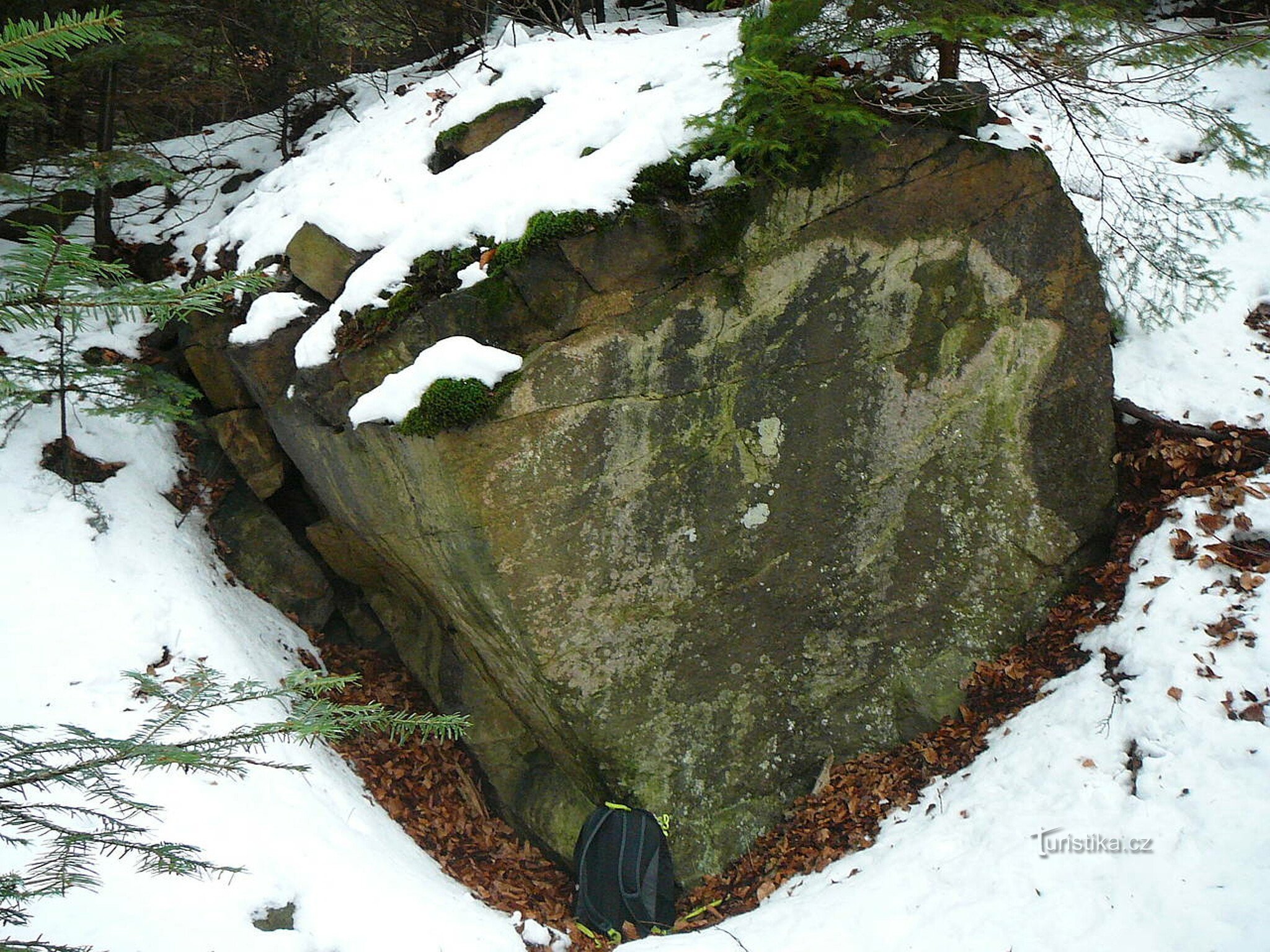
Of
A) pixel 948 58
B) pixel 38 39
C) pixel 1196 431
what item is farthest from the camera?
pixel 1196 431

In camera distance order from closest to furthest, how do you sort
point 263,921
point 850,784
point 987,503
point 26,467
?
point 263,921, point 850,784, point 987,503, point 26,467

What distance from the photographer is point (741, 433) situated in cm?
562

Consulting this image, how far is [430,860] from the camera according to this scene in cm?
553

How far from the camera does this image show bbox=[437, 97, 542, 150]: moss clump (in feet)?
22.5

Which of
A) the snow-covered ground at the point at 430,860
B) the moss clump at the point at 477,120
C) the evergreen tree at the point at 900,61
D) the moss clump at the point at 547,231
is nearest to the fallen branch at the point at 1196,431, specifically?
the snow-covered ground at the point at 430,860

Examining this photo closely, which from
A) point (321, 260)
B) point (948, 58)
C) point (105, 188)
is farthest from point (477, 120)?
point (105, 188)

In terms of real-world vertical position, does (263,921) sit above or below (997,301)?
below

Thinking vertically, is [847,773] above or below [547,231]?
below

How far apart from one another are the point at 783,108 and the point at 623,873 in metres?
4.99

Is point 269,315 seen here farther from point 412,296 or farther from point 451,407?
point 451,407

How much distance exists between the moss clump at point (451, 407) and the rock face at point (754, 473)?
0.10 m

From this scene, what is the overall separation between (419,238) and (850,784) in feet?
15.8

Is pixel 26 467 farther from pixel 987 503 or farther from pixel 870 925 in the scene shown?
pixel 987 503

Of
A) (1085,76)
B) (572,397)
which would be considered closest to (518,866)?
(572,397)
